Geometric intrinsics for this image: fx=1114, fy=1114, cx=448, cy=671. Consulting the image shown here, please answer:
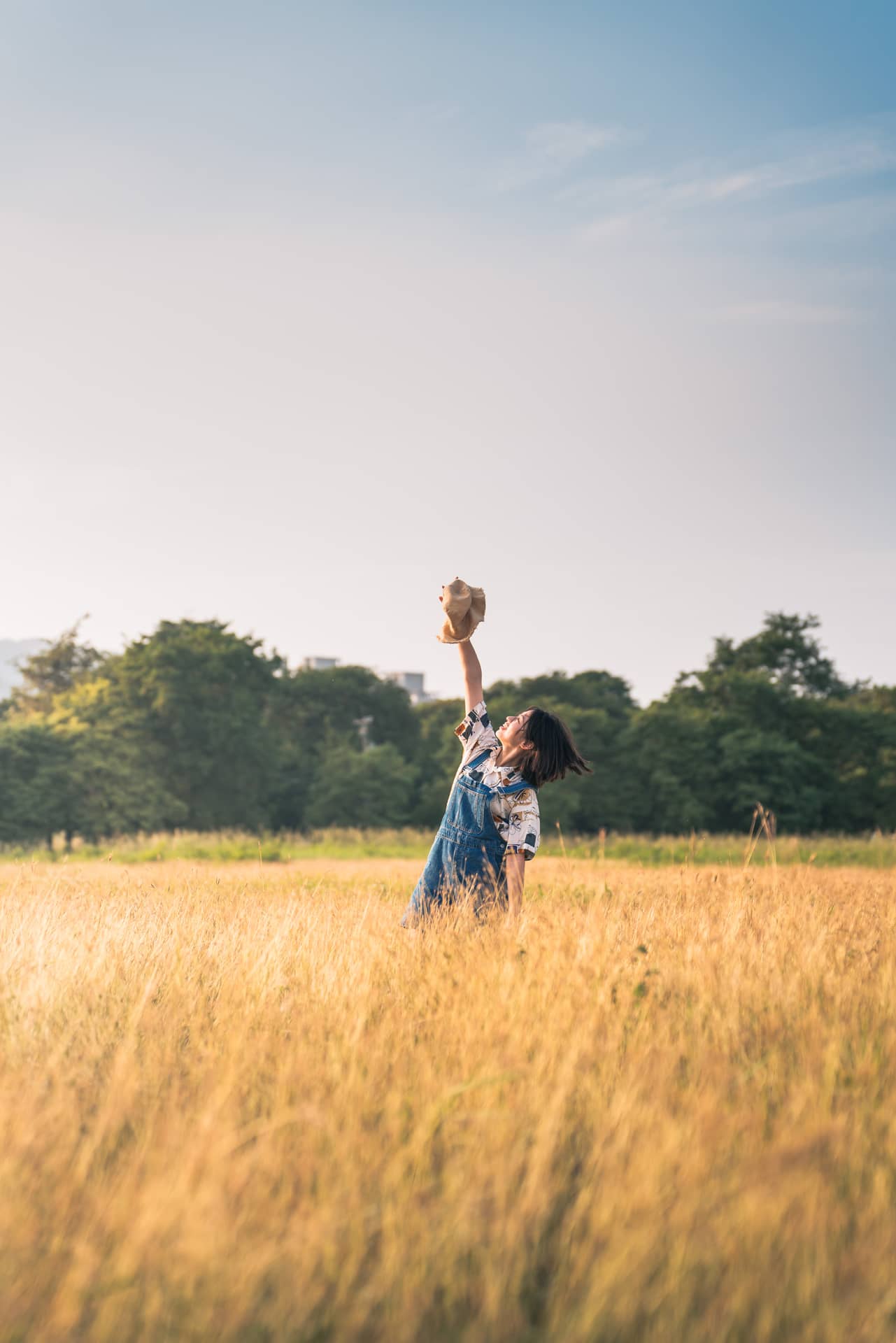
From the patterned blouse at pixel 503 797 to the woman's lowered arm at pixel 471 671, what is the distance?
0.05 metres

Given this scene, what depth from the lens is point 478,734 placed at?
5.86m

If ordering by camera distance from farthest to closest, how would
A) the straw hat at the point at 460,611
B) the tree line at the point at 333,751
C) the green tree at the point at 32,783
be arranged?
the tree line at the point at 333,751
the green tree at the point at 32,783
the straw hat at the point at 460,611

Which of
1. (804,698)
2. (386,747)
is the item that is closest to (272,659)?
(386,747)

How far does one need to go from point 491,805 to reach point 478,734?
39 cm

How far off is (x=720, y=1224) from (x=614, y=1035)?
1.35 metres

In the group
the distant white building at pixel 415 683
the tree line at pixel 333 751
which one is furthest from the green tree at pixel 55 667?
the distant white building at pixel 415 683

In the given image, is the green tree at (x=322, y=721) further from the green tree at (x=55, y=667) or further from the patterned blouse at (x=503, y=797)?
the patterned blouse at (x=503, y=797)

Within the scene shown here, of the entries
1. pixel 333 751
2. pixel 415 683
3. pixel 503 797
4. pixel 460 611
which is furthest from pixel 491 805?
pixel 415 683

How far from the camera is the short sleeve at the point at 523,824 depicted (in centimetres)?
561

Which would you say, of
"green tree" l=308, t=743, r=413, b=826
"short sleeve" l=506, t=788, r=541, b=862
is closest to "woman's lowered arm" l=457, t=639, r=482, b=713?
"short sleeve" l=506, t=788, r=541, b=862

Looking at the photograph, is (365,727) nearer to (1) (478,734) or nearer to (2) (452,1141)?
(1) (478,734)

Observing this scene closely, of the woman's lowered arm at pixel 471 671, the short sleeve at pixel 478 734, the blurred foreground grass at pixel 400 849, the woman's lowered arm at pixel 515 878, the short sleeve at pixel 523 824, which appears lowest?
the blurred foreground grass at pixel 400 849

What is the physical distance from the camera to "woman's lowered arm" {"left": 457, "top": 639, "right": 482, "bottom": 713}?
593 centimetres

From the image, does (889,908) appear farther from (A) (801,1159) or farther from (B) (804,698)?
(B) (804,698)
